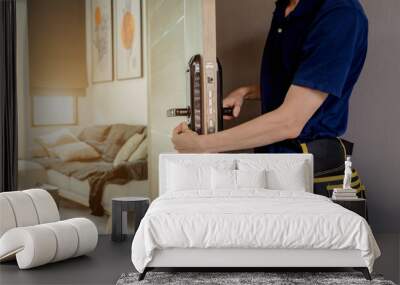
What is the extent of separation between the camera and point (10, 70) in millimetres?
6059

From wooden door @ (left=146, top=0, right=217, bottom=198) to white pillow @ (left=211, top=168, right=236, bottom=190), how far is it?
0.41 meters

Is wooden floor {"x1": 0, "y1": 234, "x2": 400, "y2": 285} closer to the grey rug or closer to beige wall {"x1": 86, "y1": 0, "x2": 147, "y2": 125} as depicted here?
the grey rug

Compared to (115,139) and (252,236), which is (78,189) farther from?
(252,236)

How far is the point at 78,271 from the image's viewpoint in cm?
446

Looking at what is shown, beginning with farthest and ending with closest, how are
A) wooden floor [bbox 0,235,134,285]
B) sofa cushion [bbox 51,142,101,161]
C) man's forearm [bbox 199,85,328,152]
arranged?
sofa cushion [bbox 51,142,101,161]
man's forearm [bbox 199,85,328,152]
wooden floor [bbox 0,235,134,285]

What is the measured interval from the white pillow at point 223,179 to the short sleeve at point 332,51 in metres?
0.81

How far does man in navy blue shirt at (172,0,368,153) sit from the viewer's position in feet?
16.1

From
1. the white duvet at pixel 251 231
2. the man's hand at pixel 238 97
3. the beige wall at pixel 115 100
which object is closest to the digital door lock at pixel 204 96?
the man's hand at pixel 238 97

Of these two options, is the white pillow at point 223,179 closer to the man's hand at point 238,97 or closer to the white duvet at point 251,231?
the man's hand at point 238,97

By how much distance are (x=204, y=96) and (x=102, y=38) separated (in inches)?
56.3

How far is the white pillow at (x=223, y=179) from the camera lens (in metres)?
5.11

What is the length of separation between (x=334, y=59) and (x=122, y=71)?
2002 mm

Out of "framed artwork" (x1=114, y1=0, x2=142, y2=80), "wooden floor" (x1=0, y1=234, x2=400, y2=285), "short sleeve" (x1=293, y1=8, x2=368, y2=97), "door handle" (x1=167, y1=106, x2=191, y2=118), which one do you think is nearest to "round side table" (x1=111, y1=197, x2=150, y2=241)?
"wooden floor" (x1=0, y1=234, x2=400, y2=285)

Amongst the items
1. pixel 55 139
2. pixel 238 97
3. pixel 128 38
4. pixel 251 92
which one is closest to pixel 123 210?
pixel 55 139
